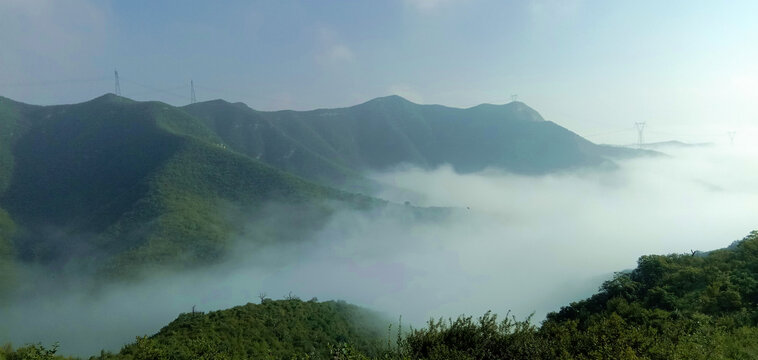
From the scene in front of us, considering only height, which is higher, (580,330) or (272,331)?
(580,330)

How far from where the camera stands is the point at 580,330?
25812 millimetres

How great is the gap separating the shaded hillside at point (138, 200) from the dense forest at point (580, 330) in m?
105

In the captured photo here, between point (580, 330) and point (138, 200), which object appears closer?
point (580, 330)

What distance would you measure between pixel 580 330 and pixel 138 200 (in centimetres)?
16670

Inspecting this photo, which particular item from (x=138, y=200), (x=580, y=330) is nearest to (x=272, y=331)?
(x=580, y=330)

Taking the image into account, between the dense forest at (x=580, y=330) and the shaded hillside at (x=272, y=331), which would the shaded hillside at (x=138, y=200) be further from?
the dense forest at (x=580, y=330)

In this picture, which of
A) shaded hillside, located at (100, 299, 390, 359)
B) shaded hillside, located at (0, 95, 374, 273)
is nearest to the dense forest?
shaded hillside, located at (100, 299, 390, 359)

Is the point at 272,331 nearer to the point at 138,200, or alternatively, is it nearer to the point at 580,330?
the point at 580,330

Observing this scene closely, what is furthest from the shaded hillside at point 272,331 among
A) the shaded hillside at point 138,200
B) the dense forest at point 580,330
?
the shaded hillside at point 138,200

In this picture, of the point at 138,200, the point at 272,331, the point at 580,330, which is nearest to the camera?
the point at 580,330

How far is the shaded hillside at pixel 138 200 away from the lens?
5714 inches

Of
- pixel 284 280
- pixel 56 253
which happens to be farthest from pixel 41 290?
pixel 284 280

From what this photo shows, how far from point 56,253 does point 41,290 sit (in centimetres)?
1667

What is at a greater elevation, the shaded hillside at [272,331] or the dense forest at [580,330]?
the dense forest at [580,330]
